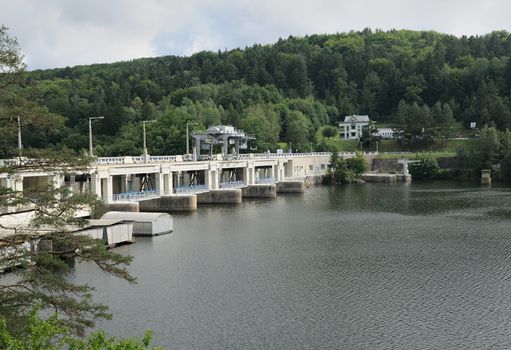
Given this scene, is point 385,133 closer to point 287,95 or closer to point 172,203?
point 287,95

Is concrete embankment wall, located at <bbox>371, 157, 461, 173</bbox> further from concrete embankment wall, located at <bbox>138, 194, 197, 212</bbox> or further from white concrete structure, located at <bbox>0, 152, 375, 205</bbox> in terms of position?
concrete embankment wall, located at <bbox>138, 194, 197, 212</bbox>

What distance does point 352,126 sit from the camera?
147375mm

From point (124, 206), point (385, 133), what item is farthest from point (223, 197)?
point (385, 133)

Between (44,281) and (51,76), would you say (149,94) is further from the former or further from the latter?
(44,281)

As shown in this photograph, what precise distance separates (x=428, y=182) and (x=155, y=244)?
66766 mm

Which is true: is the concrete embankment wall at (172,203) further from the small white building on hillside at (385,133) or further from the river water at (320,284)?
the small white building on hillside at (385,133)

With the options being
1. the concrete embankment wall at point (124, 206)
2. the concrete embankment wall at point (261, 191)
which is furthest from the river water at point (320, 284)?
the concrete embankment wall at point (261, 191)

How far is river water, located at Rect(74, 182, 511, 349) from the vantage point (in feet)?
76.7

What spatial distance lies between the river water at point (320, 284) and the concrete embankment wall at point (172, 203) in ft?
16.8

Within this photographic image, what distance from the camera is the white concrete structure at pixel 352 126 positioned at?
478 feet

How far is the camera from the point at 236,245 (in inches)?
1644

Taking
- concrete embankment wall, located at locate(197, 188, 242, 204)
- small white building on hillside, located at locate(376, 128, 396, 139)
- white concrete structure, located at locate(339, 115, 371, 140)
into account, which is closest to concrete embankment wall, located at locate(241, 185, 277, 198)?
concrete embankment wall, located at locate(197, 188, 242, 204)

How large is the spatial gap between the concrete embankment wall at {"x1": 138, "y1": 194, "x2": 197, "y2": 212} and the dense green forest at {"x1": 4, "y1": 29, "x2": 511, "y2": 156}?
1547 inches

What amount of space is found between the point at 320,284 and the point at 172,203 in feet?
108
